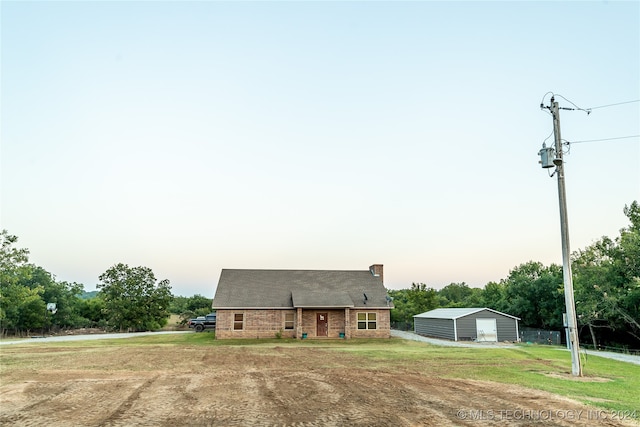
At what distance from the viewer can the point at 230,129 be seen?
2378 cm

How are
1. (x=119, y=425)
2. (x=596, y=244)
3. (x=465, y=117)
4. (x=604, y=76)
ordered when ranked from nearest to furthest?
(x=119, y=425) < (x=604, y=76) < (x=465, y=117) < (x=596, y=244)

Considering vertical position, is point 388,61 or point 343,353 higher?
point 388,61

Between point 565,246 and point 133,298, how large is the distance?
36108mm

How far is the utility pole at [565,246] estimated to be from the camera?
46.3 ft

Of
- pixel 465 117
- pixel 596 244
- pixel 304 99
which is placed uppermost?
pixel 304 99

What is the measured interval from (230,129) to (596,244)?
1075 inches

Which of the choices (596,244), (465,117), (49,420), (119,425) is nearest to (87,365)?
(49,420)

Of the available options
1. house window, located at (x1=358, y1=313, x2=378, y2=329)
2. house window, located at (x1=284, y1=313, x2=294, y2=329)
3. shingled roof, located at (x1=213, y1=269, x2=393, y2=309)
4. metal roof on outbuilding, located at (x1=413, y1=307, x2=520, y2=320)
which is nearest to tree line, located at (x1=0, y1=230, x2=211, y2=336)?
shingled roof, located at (x1=213, y1=269, x2=393, y2=309)

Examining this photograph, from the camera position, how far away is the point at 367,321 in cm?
3303

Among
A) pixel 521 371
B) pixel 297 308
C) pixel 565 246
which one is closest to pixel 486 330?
pixel 297 308

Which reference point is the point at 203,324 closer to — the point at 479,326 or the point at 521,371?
the point at 479,326

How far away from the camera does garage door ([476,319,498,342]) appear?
108ft

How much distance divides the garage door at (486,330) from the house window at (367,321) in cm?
811

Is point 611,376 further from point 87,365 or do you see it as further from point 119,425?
point 87,365
